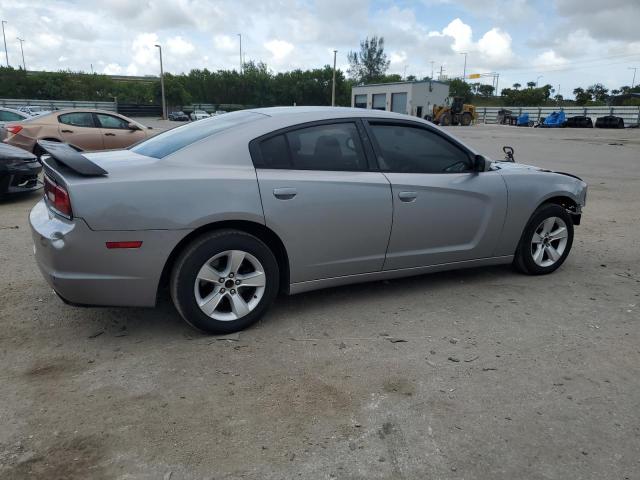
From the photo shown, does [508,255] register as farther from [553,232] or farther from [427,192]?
[427,192]

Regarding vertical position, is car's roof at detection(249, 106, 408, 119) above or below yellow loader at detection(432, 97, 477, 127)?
above

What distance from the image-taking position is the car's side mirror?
173 inches

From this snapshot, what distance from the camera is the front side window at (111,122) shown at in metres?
11.6

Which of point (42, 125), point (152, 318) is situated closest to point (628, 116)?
point (42, 125)

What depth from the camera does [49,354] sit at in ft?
10.8

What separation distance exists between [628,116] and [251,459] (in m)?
56.1

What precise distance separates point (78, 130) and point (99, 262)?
9.38 meters

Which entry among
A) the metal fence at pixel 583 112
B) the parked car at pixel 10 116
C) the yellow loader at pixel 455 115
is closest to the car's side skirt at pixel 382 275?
the parked car at pixel 10 116

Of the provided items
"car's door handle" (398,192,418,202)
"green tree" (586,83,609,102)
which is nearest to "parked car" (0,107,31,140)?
"car's door handle" (398,192,418,202)

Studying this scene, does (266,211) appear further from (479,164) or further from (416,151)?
(479,164)

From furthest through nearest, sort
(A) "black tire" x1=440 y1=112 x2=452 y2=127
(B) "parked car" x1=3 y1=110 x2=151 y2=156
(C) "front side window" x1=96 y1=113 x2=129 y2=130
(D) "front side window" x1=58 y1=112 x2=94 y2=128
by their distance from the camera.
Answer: (A) "black tire" x1=440 y1=112 x2=452 y2=127 < (C) "front side window" x1=96 y1=113 x2=129 y2=130 < (D) "front side window" x1=58 y1=112 x2=94 y2=128 < (B) "parked car" x1=3 y1=110 x2=151 y2=156

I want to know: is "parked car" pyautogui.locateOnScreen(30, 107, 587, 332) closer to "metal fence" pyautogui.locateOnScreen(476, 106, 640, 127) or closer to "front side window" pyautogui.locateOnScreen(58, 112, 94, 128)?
"front side window" pyautogui.locateOnScreen(58, 112, 94, 128)

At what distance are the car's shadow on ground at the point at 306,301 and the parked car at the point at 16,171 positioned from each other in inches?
198

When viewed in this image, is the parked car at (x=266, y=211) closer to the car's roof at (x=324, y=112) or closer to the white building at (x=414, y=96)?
the car's roof at (x=324, y=112)
